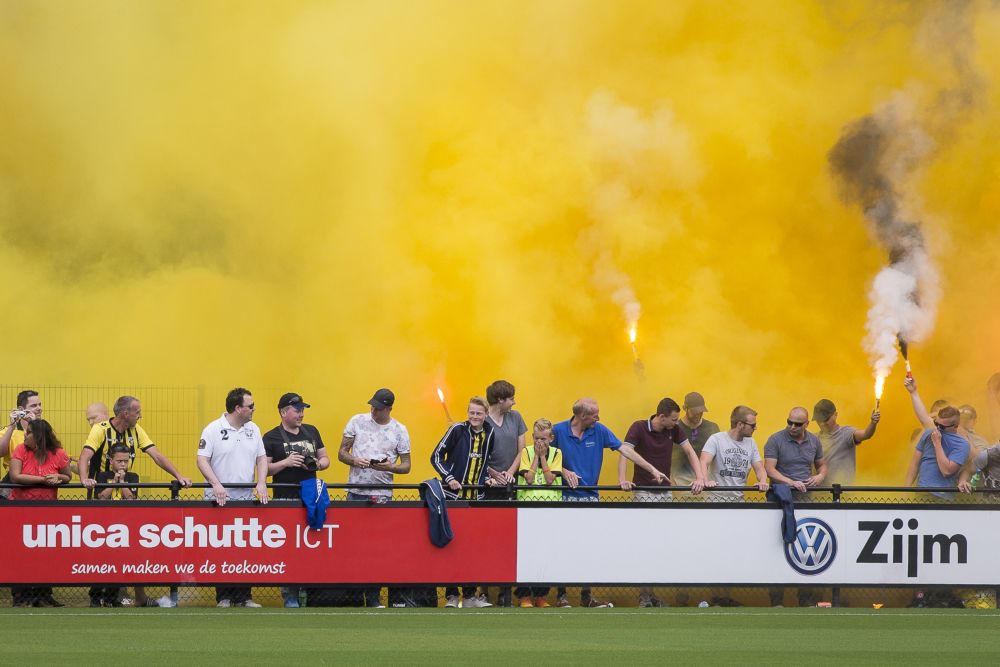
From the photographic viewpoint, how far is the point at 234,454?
14.8 metres

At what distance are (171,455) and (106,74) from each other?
9.41 metres

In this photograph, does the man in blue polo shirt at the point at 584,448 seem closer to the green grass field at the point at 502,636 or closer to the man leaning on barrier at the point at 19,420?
the green grass field at the point at 502,636

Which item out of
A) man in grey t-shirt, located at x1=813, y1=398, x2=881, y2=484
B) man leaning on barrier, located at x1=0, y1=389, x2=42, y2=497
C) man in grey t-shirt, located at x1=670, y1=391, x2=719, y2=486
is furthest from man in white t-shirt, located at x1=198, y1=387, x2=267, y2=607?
man in grey t-shirt, located at x1=813, y1=398, x2=881, y2=484

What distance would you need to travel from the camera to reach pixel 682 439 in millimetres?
16062

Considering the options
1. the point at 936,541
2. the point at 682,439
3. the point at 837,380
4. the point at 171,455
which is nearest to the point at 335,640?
the point at 682,439

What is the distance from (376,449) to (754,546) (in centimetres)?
412

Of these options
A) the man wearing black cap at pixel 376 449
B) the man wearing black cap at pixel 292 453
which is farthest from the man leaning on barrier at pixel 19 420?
the man wearing black cap at pixel 376 449

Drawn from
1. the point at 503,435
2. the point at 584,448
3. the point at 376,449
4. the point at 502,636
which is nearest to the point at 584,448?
the point at 584,448

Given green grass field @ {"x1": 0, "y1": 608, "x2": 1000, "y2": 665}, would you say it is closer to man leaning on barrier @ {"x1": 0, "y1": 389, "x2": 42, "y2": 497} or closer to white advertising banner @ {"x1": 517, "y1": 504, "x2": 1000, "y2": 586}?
white advertising banner @ {"x1": 517, "y1": 504, "x2": 1000, "y2": 586}

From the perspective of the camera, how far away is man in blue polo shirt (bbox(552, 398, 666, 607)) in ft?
50.6

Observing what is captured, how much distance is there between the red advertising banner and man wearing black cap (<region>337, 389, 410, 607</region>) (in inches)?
16.3

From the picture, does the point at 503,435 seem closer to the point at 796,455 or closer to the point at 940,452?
the point at 796,455

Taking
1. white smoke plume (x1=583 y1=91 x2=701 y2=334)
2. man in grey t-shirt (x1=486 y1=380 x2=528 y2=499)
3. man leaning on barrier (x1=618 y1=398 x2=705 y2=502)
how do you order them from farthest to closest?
white smoke plume (x1=583 y1=91 x2=701 y2=334) < man leaning on barrier (x1=618 y1=398 x2=705 y2=502) < man in grey t-shirt (x1=486 y1=380 x2=528 y2=499)

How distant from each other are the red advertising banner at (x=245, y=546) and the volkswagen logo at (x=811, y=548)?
297 centimetres
